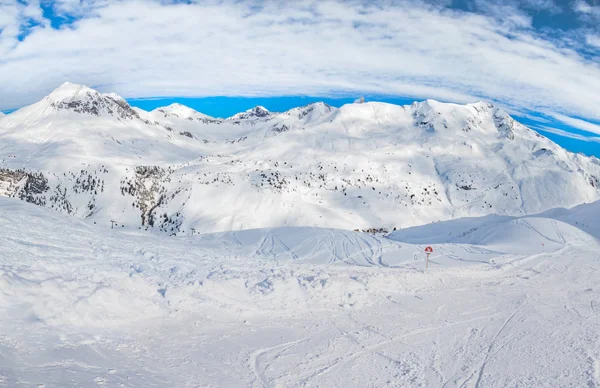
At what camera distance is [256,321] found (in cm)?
1179

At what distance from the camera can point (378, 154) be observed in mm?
193625

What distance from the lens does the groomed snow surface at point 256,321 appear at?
841cm

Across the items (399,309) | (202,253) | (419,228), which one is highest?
(399,309)

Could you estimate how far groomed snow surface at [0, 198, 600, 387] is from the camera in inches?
331

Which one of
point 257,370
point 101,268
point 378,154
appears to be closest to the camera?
point 257,370

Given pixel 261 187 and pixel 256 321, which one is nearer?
pixel 256 321

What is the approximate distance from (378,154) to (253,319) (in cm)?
18819

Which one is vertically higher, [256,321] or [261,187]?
[256,321]

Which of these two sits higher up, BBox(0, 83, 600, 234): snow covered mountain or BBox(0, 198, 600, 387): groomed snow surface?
BBox(0, 198, 600, 387): groomed snow surface

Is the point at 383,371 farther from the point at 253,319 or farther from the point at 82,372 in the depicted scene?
the point at 82,372

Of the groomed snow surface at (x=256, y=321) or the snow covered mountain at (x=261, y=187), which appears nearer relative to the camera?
the groomed snow surface at (x=256, y=321)

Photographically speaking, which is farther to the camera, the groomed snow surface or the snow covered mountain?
the snow covered mountain

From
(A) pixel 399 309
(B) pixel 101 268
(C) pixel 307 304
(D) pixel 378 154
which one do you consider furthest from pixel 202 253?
(D) pixel 378 154

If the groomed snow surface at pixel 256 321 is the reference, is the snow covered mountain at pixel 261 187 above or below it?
below
